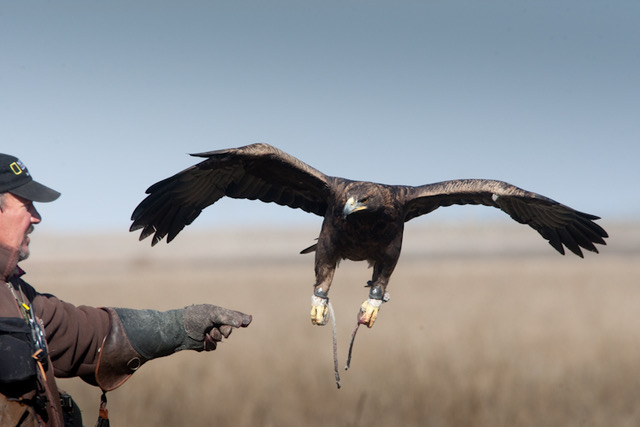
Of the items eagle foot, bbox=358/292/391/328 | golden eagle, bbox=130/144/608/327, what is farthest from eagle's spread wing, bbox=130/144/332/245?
eagle foot, bbox=358/292/391/328

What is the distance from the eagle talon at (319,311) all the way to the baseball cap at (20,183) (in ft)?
4.76

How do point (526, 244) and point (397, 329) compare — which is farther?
point (526, 244)

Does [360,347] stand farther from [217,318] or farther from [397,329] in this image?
[217,318]

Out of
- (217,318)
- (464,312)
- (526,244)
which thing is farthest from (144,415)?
(526,244)

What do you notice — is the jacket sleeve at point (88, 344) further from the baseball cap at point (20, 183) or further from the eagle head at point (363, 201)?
the eagle head at point (363, 201)

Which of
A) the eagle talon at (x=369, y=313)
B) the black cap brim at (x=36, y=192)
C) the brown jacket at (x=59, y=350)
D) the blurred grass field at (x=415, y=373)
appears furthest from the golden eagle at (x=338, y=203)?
the blurred grass field at (x=415, y=373)

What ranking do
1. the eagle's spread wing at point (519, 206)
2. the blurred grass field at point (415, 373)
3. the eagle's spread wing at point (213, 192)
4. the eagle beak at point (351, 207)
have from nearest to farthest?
the eagle beak at point (351, 207) < the eagle's spread wing at point (519, 206) < the eagle's spread wing at point (213, 192) < the blurred grass field at point (415, 373)

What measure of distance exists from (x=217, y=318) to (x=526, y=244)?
8053 centimetres

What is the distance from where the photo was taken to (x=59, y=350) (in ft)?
11.7

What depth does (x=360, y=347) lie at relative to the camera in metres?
11.1

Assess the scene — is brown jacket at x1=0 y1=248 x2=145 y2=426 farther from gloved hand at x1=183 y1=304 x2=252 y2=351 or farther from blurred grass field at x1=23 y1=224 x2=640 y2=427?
blurred grass field at x1=23 y1=224 x2=640 y2=427

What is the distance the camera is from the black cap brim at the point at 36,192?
323 centimetres

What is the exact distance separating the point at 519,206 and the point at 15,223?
317 cm

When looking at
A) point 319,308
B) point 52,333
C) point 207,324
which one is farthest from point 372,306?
point 52,333
